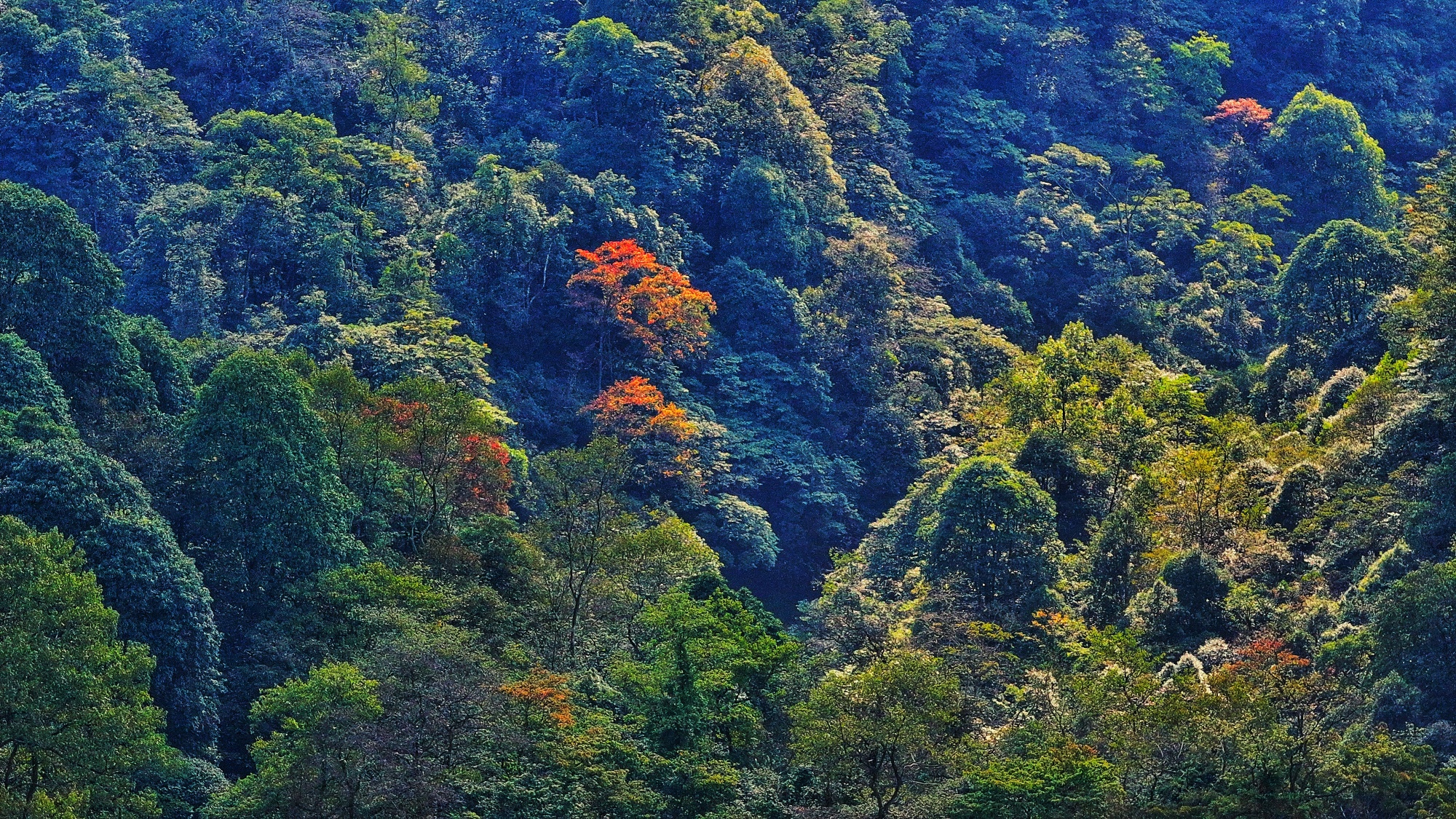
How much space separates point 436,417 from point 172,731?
9285 millimetres

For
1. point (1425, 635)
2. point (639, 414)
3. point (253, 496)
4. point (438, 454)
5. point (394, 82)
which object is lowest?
point (1425, 635)

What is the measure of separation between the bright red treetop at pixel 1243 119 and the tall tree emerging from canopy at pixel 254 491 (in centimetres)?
3815

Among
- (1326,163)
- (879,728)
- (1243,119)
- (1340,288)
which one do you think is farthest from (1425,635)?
(1243,119)

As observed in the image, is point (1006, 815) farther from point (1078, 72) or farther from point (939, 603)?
point (1078, 72)

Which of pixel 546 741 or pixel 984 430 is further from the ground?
pixel 984 430

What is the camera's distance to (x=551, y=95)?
59.7 m

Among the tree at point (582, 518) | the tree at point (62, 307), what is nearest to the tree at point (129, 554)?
the tree at point (62, 307)

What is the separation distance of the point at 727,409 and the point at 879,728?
20.5m

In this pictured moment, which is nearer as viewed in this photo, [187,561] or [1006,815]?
[1006,815]

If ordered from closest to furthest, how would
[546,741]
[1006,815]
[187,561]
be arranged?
1. [1006,815]
2. [546,741]
3. [187,561]

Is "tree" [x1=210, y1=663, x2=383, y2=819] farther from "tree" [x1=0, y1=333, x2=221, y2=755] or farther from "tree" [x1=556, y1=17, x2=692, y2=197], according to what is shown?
"tree" [x1=556, y1=17, x2=692, y2=197]

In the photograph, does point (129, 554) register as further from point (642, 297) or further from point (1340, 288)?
point (1340, 288)

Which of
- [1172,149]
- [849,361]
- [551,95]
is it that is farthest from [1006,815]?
[1172,149]

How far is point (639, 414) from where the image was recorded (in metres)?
50.1
